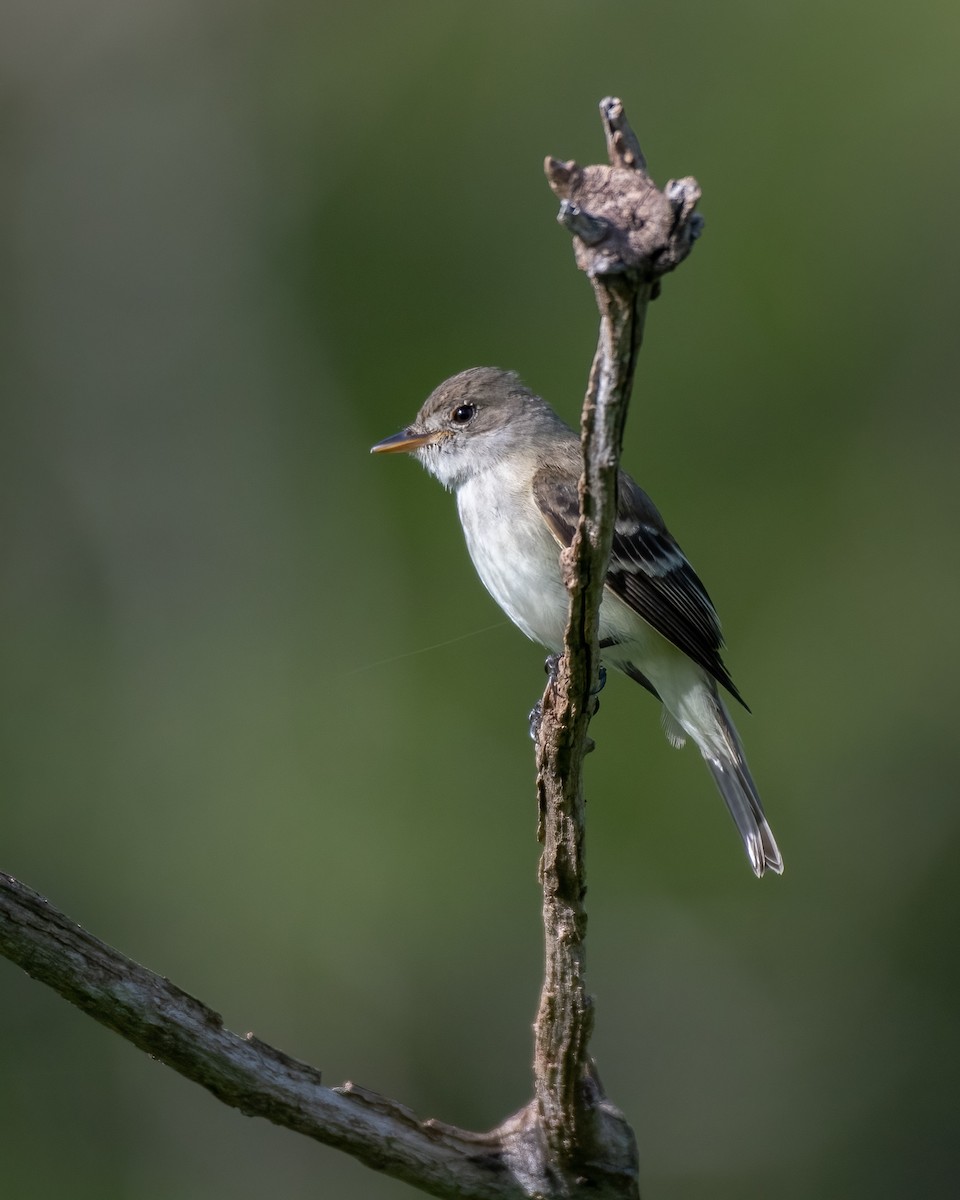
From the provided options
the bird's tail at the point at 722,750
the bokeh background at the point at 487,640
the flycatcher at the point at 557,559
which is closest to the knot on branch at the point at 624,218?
the flycatcher at the point at 557,559

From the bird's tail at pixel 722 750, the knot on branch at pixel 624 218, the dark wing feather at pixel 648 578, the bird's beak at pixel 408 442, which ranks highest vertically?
the bird's beak at pixel 408 442

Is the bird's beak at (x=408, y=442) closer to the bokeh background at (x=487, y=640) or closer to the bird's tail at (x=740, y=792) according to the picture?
the bird's tail at (x=740, y=792)

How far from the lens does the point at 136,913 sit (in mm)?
8359

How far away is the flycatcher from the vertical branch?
134 cm

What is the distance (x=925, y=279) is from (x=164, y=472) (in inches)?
190

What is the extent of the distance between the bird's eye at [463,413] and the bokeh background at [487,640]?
1.94 m

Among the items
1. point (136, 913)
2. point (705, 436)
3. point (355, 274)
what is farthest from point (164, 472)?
point (705, 436)

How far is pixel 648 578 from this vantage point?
185 inches

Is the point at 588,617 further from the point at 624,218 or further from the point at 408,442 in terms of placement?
the point at 408,442

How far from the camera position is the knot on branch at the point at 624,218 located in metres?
2.07

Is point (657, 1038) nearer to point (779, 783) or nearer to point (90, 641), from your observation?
point (779, 783)

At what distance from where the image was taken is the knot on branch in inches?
81.4

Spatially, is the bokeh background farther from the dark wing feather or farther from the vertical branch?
the vertical branch

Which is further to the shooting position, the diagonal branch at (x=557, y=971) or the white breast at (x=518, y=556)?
the white breast at (x=518, y=556)
